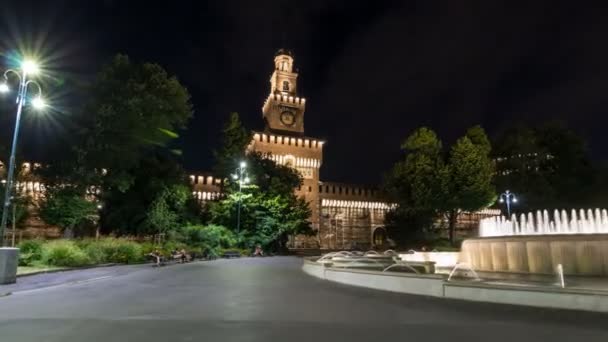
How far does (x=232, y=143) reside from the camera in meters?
48.8

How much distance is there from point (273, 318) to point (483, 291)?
15.5ft

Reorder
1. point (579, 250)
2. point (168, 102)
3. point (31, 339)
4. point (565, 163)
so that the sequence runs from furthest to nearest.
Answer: point (565, 163) → point (168, 102) → point (579, 250) → point (31, 339)

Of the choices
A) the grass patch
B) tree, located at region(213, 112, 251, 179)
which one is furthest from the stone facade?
the grass patch

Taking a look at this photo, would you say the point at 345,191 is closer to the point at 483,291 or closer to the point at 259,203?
the point at 259,203

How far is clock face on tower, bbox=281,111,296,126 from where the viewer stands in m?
73.4

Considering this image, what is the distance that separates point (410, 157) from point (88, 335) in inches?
1659

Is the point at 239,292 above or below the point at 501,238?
below

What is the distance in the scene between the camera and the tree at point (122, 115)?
27.8 m

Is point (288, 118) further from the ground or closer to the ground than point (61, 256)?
further from the ground

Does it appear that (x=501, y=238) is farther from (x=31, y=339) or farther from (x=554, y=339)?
(x=31, y=339)

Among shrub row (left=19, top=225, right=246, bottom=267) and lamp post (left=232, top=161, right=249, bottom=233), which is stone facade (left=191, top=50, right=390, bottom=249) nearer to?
lamp post (left=232, top=161, right=249, bottom=233)

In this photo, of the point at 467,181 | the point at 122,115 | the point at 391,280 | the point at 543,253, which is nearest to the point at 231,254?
the point at 122,115

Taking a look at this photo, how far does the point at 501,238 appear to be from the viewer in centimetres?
1516

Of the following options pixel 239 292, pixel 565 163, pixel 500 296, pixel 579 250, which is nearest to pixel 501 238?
pixel 579 250
